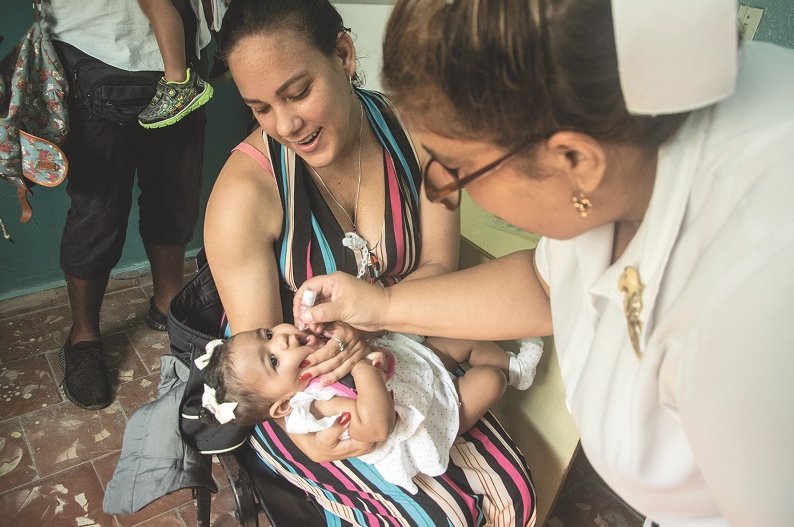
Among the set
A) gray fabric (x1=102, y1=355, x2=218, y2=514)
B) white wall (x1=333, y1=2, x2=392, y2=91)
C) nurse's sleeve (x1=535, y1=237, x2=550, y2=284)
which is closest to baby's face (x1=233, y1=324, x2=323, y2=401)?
gray fabric (x1=102, y1=355, x2=218, y2=514)

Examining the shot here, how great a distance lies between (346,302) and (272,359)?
238 millimetres

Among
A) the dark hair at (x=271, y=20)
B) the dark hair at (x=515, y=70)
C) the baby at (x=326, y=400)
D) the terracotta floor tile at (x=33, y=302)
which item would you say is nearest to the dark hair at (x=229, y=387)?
the baby at (x=326, y=400)

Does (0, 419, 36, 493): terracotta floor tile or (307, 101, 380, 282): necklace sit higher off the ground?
(307, 101, 380, 282): necklace

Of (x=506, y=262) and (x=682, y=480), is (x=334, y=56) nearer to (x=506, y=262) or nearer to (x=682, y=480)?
(x=506, y=262)

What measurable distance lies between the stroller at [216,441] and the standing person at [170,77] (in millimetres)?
879

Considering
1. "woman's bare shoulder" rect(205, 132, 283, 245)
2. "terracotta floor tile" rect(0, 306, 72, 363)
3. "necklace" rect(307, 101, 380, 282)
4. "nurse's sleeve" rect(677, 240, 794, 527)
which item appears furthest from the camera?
"terracotta floor tile" rect(0, 306, 72, 363)

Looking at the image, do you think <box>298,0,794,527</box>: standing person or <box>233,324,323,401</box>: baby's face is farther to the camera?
<box>233,324,323,401</box>: baby's face

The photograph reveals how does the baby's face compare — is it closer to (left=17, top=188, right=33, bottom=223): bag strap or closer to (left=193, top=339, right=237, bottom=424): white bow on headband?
(left=193, top=339, right=237, bottom=424): white bow on headband

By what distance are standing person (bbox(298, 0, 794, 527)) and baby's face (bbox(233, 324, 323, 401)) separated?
2.26 ft

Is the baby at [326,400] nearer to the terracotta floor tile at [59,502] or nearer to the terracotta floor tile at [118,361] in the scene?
the terracotta floor tile at [59,502]

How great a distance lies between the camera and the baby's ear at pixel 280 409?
1479mm

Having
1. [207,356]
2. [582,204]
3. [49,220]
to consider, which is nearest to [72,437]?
[49,220]

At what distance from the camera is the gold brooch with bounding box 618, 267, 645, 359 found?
79 cm

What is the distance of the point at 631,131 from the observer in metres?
0.73
